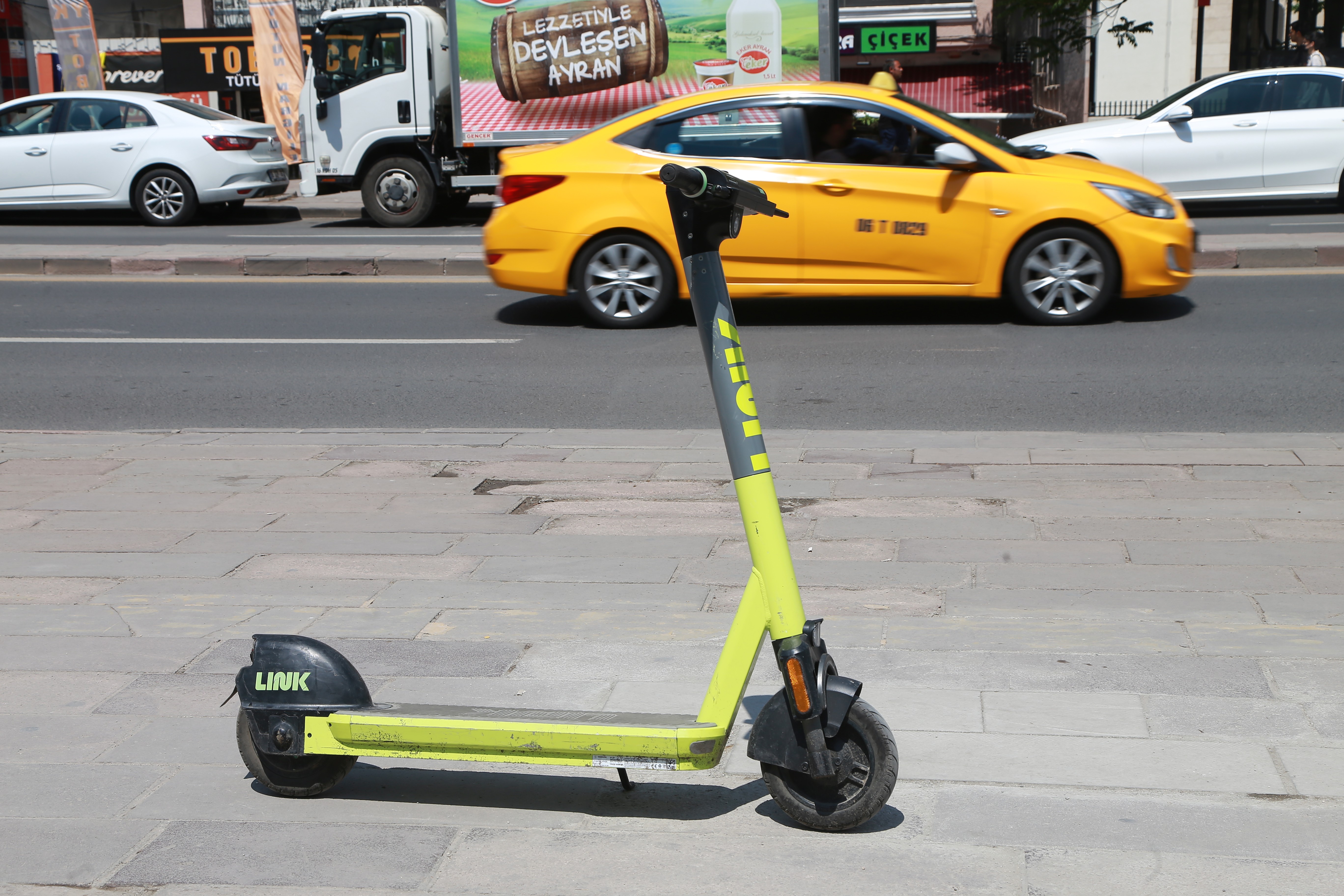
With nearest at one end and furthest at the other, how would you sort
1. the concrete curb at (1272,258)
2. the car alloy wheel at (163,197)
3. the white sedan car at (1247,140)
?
1. the concrete curb at (1272,258)
2. the white sedan car at (1247,140)
3. the car alloy wheel at (163,197)

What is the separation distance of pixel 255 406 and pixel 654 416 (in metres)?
2.33

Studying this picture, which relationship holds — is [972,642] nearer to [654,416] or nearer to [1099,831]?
[1099,831]

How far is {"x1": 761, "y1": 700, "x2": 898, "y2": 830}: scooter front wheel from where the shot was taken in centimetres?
273

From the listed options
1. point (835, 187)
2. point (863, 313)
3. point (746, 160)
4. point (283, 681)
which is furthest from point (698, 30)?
point (283, 681)

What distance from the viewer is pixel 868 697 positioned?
3.53m

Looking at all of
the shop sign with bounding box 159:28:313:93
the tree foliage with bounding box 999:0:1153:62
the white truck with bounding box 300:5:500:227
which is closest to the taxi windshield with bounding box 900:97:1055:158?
the white truck with bounding box 300:5:500:227

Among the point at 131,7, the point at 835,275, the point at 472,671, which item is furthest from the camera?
the point at 131,7

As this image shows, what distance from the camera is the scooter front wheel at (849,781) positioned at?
8.95 feet

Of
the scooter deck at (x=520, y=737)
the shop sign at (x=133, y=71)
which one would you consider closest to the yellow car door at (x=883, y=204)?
the scooter deck at (x=520, y=737)

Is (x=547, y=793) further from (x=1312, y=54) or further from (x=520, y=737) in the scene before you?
(x=1312, y=54)

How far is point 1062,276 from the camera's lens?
9555 mm

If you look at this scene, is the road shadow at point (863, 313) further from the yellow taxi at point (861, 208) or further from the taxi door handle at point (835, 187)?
the taxi door handle at point (835, 187)

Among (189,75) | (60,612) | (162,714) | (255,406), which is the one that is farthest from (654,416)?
(189,75)

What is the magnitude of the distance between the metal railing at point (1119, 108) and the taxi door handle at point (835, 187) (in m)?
20.8
